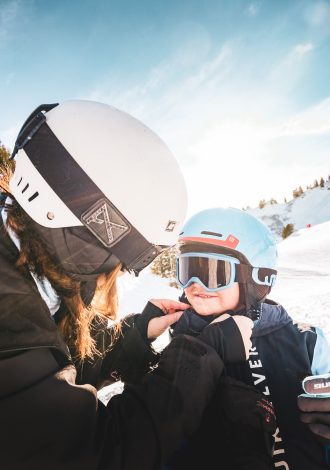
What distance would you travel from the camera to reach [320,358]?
218 cm

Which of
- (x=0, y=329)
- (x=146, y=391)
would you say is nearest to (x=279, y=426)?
(x=146, y=391)

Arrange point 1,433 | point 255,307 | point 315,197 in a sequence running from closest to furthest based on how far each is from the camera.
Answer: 1. point 1,433
2. point 255,307
3. point 315,197

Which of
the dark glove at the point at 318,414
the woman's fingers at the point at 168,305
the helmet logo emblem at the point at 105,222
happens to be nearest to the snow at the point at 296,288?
the woman's fingers at the point at 168,305

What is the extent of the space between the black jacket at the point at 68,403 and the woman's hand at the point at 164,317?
100 cm

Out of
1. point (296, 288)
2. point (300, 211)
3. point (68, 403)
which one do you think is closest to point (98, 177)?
point (68, 403)

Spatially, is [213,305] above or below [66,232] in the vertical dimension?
below

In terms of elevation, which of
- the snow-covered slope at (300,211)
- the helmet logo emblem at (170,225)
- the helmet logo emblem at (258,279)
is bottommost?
A: the helmet logo emblem at (258,279)

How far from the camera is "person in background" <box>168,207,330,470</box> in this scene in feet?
5.49

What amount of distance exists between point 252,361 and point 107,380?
4.62 ft

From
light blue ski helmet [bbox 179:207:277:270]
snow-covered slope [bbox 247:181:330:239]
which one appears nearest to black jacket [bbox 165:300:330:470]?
light blue ski helmet [bbox 179:207:277:270]

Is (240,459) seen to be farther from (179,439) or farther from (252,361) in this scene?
(252,361)

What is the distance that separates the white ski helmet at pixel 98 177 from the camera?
176 cm

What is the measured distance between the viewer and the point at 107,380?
268 centimetres

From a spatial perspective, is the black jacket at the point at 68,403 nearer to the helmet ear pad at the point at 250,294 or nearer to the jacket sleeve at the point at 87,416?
the jacket sleeve at the point at 87,416
